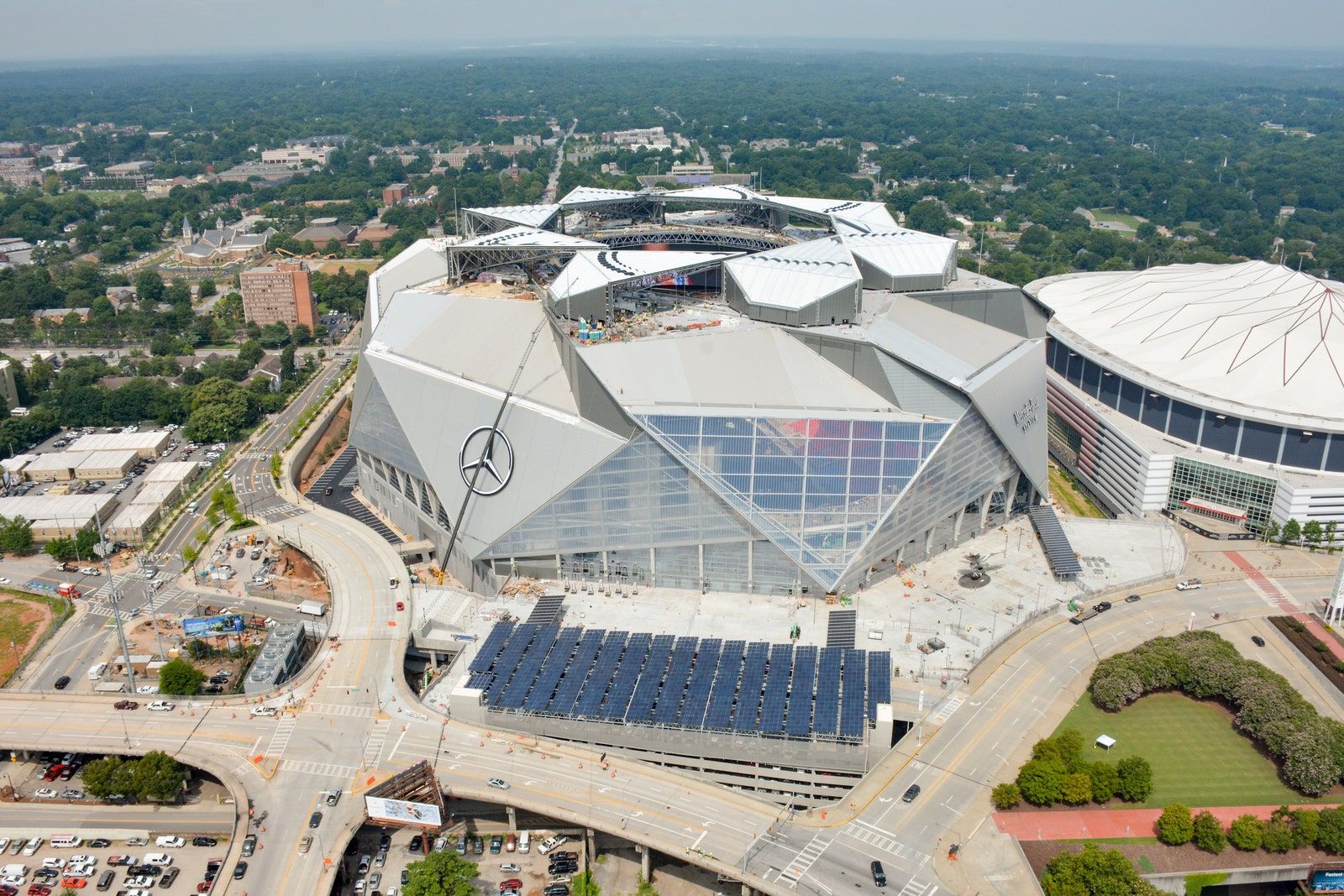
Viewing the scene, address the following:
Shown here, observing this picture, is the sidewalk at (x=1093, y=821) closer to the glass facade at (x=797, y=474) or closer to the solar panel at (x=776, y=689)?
the solar panel at (x=776, y=689)

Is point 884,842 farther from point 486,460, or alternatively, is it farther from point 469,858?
point 486,460

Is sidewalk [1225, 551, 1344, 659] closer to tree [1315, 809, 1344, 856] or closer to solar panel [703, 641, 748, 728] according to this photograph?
tree [1315, 809, 1344, 856]

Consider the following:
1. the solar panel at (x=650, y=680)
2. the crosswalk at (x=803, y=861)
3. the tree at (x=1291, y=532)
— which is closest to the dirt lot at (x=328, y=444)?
the solar panel at (x=650, y=680)

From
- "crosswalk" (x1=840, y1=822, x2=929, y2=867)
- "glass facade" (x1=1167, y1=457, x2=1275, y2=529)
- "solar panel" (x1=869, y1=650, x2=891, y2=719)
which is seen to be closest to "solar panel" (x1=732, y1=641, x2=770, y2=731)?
"solar panel" (x1=869, y1=650, x2=891, y2=719)

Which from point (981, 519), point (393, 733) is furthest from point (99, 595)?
point (981, 519)

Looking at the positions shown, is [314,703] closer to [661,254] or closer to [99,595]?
[99,595]
